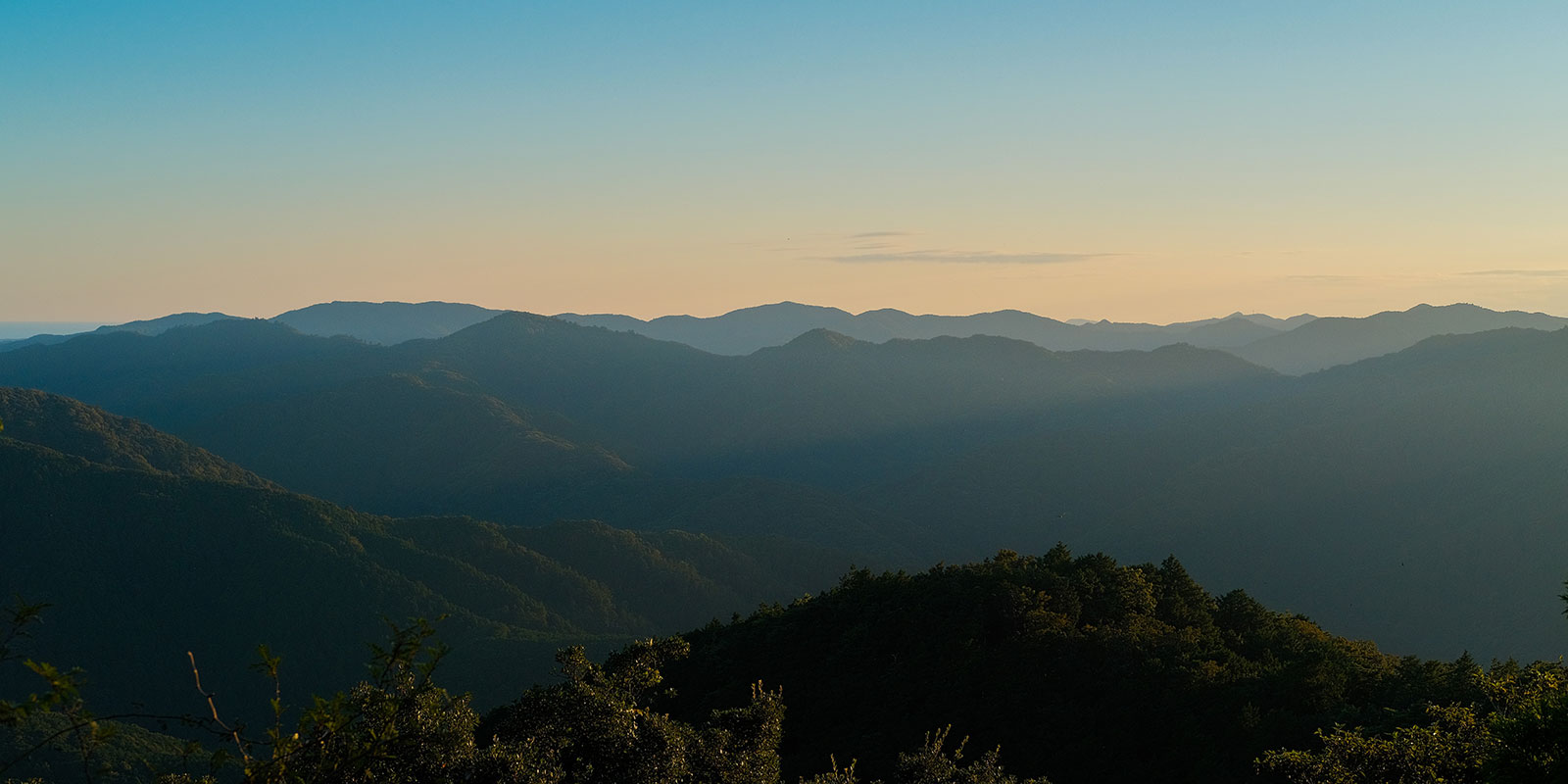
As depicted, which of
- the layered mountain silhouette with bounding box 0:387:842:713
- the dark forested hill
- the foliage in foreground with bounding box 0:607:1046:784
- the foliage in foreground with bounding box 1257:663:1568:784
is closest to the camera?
the foliage in foreground with bounding box 0:607:1046:784

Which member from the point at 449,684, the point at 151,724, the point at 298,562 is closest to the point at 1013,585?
the point at 449,684

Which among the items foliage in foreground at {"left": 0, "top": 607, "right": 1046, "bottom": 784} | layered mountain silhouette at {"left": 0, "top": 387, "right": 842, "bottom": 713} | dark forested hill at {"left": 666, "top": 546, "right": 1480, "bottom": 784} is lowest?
layered mountain silhouette at {"left": 0, "top": 387, "right": 842, "bottom": 713}

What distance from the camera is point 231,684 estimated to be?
522 ft

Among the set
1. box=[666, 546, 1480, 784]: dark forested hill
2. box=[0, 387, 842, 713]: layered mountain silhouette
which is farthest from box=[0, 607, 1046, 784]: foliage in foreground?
box=[0, 387, 842, 713]: layered mountain silhouette

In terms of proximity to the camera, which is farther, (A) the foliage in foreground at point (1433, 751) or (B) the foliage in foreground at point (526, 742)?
(A) the foliage in foreground at point (1433, 751)

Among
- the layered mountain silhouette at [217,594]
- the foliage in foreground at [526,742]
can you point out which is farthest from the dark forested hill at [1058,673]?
the layered mountain silhouette at [217,594]

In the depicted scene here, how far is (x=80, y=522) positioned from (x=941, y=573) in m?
196

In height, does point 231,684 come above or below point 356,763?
below

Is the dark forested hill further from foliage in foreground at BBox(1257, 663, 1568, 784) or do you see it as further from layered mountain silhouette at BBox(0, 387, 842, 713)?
layered mountain silhouette at BBox(0, 387, 842, 713)

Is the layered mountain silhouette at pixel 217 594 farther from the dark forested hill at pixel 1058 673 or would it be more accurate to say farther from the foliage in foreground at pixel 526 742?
the foliage in foreground at pixel 526 742

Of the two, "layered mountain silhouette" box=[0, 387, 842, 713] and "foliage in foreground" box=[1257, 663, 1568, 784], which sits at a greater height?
"foliage in foreground" box=[1257, 663, 1568, 784]

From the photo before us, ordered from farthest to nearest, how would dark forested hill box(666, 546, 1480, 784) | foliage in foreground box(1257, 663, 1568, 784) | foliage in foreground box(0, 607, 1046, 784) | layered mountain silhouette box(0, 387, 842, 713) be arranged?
layered mountain silhouette box(0, 387, 842, 713) < dark forested hill box(666, 546, 1480, 784) < foliage in foreground box(1257, 663, 1568, 784) < foliage in foreground box(0, 607, 1046, 784)

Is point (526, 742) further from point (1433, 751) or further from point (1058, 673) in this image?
point (1058, 673)

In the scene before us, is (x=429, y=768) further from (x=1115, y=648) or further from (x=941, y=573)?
(x=941, y=573)
